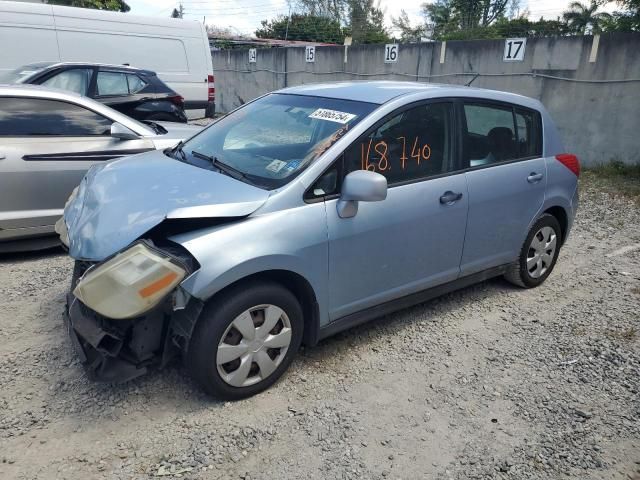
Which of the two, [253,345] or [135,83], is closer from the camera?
[253,345]

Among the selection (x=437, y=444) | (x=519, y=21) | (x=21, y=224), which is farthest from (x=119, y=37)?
(x=519, y=21)

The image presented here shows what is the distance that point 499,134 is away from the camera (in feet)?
13.2

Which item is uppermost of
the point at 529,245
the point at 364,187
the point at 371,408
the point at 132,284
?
the point at 364,187

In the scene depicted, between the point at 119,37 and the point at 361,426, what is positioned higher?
the point at 119,37

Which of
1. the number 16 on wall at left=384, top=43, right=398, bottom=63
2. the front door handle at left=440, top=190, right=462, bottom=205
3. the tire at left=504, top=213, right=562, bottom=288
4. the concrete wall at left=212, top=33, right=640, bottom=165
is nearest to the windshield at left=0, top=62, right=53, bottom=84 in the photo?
the front door handle at left=440, top=190, right=462, bottom=205

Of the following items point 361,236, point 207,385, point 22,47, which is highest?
point 22,47

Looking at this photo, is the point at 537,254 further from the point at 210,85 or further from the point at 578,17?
the point at 578,17

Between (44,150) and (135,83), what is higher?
(135,83)

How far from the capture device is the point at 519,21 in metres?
35.6

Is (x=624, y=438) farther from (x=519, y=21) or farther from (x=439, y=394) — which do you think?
(x=519, y=21)

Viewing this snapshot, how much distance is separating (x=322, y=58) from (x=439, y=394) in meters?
14.1

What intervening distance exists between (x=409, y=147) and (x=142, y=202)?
169 centimetres

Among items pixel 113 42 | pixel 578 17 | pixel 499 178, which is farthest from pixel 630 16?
pixel 578 17

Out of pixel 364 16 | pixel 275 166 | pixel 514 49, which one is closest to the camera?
pixel 275 166
